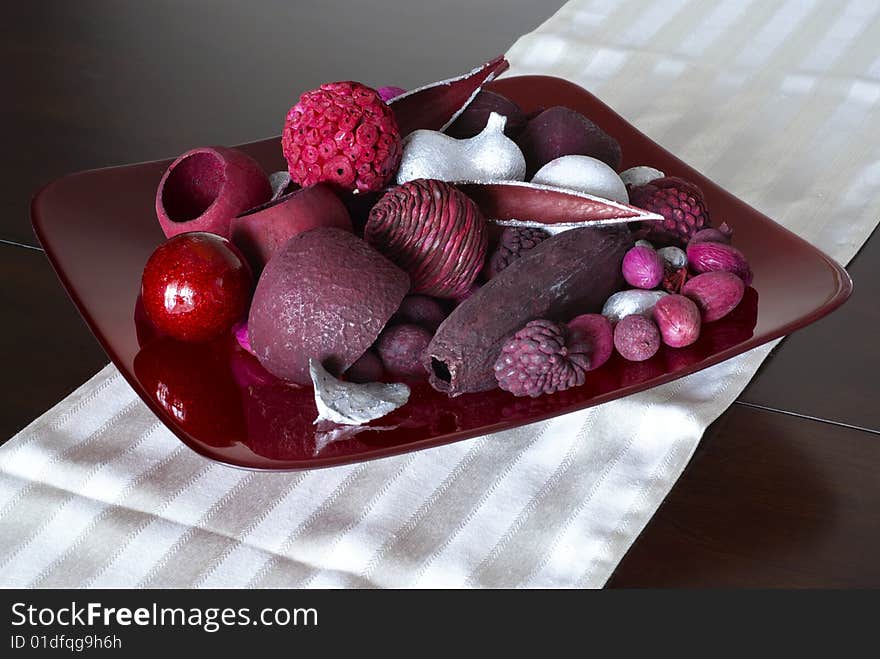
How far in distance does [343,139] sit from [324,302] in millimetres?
106

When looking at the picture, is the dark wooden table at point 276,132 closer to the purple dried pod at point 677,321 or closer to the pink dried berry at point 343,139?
the purple dried pod at point 677,321

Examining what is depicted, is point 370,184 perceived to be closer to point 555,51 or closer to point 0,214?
point 0,214

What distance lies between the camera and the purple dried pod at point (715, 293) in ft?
1.99

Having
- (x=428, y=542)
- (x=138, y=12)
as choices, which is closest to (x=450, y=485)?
(x=428, y=542)

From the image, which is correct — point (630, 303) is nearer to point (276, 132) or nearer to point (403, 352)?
point (403, 352)

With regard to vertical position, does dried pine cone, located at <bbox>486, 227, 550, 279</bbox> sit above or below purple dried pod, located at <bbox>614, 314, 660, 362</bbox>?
above

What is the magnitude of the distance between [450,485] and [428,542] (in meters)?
0.04

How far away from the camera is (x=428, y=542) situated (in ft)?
1.81

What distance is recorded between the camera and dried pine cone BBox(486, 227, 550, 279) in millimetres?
605

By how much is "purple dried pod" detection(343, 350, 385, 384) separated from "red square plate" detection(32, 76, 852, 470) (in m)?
0.02

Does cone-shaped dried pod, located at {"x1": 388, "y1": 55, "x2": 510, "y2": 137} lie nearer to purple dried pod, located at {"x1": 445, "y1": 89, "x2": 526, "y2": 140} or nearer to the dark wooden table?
purple dried pod, located at {"x1": 445, "y1": 89, "x2": 526, "y2": 140}

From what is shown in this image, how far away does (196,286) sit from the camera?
578 millimetres

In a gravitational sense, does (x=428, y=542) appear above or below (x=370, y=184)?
below

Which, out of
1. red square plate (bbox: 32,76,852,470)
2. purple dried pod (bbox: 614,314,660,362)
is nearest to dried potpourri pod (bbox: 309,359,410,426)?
red square plate (bbox: 32,76,852,470)
